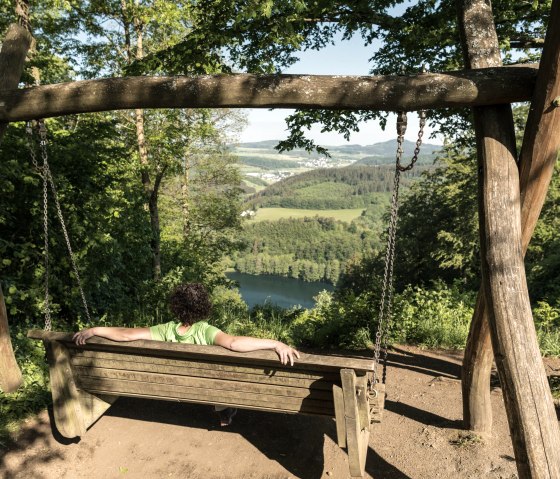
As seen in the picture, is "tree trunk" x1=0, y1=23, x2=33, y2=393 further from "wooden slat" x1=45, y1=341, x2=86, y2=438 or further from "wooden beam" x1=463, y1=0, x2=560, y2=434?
"wooden beam" x1=463, y1=0, x2=560, y2=434

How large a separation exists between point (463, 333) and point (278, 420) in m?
3.33

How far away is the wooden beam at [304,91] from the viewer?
2633mm

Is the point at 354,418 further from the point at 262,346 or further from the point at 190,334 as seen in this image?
the point at 190,334

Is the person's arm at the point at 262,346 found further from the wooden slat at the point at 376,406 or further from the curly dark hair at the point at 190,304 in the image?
the wooden slat at the point at 376,406

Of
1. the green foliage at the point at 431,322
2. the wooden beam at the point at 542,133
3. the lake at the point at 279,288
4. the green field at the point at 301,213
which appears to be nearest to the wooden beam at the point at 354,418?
the wooden beam at the point at 542,133

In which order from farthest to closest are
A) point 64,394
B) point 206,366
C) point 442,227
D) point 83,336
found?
Answer: point 442,227 < point 64,394 < point 83,336 < point 206,366

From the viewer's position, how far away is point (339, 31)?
615cm

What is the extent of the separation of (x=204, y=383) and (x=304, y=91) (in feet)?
6.77

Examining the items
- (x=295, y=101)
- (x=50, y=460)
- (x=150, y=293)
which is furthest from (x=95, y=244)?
(x=295, y=101)

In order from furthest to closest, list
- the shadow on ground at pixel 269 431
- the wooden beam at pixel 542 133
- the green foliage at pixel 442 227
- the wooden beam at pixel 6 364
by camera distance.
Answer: the green foliage at pixel 442 227
the wooden beam at pixel 6 364
the shadow on ground at pixel 269 431
the wooden beam at pixel 542 133

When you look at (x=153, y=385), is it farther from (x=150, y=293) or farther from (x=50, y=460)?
(x=150, y=293)

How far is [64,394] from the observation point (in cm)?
344

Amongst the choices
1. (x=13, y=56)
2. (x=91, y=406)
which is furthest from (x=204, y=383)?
(x=13, y=56)

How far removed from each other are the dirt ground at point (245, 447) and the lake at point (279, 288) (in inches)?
2513
